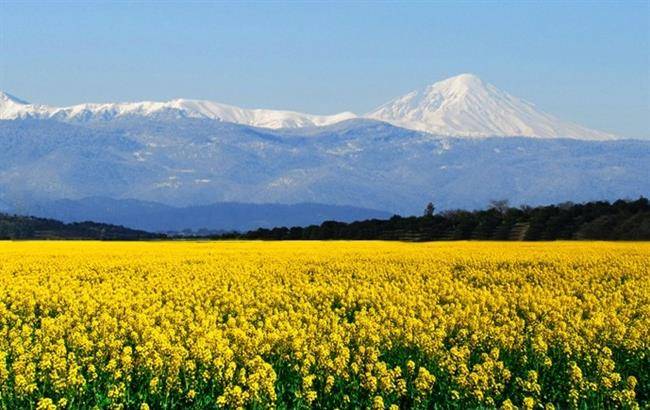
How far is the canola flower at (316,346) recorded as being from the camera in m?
13.6

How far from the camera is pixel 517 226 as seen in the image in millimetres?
72312

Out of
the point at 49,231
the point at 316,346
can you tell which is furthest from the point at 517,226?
the point at 316,346

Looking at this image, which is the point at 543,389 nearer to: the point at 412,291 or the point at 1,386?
the point at 1,386

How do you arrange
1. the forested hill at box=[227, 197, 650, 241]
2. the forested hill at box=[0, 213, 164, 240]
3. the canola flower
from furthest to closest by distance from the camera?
the forested hill at box=[0, 213, 164, 240] → the forested hill at box=[227, 197, 650, 241] → the canola flower

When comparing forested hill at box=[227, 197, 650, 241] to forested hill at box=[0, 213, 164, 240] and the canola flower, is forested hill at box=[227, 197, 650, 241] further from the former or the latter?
the canola flower

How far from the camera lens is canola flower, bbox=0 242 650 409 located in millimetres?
13570

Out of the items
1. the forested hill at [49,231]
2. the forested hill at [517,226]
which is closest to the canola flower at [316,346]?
the forested hill at [517,226]

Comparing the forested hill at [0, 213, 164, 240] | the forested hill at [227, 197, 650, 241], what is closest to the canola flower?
the forested hill at [227, 197, 650, 241]

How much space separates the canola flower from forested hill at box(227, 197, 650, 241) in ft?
128

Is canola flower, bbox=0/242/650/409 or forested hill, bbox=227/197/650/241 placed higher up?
forested hill, bbox=227/197/650/241

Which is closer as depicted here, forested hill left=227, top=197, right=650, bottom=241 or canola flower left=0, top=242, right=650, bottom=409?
canola flower left=0, top=242, right=650, bottom=409

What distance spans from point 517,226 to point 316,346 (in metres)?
58.0

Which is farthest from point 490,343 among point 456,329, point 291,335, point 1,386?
point 1,386

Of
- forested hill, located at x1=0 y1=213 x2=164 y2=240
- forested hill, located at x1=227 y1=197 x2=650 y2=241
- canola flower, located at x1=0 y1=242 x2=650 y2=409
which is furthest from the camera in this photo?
forested hill, located at x1=0 y1=213 x2=164 y2=240
